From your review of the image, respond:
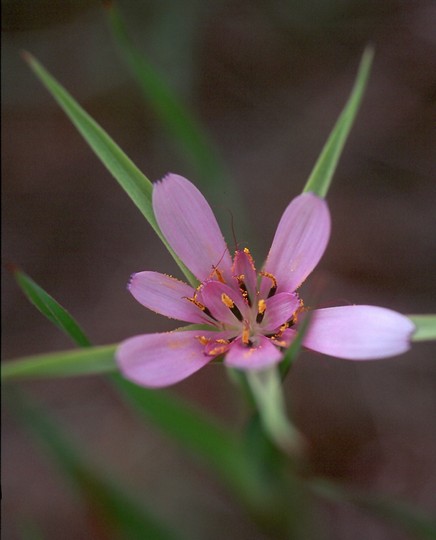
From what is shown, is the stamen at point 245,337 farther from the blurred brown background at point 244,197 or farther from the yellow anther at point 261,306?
the blurred brown background at point 244,197

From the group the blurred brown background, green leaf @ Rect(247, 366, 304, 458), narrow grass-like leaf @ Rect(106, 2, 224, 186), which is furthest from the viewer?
the blurred brown background

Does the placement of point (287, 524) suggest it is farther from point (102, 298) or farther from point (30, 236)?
point (30, 236)

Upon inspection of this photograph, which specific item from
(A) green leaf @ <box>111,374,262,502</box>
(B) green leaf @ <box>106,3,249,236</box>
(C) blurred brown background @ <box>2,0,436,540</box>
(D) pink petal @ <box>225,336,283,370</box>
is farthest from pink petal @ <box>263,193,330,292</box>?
(C) blurred brown background @ <box>2,0,436,540</box>

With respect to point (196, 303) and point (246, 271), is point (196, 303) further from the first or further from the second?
point (246, 271)

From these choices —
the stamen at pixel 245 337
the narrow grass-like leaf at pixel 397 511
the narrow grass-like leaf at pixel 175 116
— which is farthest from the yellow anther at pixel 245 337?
the narrow grass-like leaf at pixel 175 116

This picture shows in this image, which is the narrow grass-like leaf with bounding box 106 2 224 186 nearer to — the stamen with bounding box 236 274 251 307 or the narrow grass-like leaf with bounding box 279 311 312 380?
the stamen with bounding box 236 274 251 307
